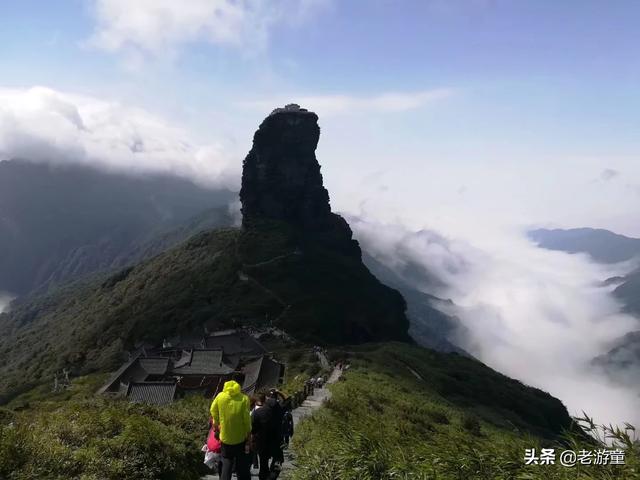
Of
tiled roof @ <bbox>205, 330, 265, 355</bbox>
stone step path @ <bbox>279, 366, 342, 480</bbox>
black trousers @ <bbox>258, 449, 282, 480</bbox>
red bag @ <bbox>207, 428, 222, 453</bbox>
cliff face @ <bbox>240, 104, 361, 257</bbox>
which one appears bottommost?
tiled roof @ <bbox>205, 330, 265, 355</bbox>

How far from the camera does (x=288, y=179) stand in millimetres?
174625

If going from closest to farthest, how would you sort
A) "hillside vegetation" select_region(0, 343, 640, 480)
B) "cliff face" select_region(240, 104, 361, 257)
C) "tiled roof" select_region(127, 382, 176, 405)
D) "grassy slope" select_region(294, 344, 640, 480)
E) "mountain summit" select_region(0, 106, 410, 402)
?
"grassy slope" select_region(294, 344, 640, 480), "hillside vegetation" select_region(0, 343, 640, 480), "tiled roof" select_region(127, 382, 176, 405), "mountain summit" select_region(0, 106, 410, 402), "cliff face" select_region(240, 104, 361, 257)

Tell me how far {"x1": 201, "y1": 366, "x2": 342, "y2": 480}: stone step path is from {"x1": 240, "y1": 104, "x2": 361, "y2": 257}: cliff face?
11127 cm

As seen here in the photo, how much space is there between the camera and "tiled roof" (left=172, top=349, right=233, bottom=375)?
74.9m

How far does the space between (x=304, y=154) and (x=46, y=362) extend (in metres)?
96.0

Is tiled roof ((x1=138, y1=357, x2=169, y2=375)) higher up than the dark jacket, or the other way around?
the dark jacket

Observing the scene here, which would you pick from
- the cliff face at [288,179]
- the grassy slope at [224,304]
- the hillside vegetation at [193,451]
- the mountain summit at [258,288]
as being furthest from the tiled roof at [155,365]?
the cliff face at [288,179]

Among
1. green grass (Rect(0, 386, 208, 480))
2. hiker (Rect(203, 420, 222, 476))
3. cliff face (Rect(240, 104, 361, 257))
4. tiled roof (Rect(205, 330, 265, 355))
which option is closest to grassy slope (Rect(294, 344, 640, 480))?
hiker (Rect(203, 420, 222, 476))

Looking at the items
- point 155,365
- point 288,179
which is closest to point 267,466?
point 155,365

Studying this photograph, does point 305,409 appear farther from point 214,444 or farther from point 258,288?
point 258,288

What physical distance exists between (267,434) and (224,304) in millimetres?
109666

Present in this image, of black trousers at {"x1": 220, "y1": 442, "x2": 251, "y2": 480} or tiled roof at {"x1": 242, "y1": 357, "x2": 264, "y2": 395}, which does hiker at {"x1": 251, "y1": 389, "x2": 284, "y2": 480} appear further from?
tiled roof at {"x1": 242, "y1": 357, "x2": 264, "y2": 395}

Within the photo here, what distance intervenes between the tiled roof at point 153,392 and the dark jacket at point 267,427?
4291 cm

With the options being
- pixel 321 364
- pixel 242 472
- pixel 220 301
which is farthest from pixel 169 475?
pixel 220 301
